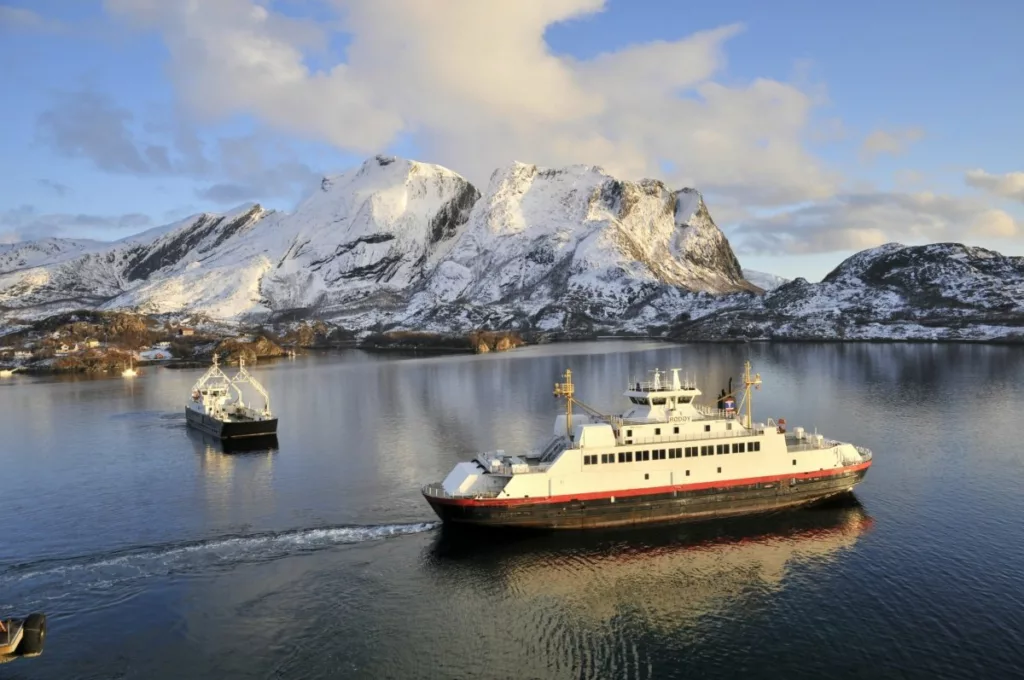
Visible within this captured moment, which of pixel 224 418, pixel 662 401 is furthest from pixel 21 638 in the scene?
pixel 224 418

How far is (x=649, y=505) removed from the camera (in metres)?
45.4

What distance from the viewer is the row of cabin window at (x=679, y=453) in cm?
4500

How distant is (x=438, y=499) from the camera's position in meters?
43.8

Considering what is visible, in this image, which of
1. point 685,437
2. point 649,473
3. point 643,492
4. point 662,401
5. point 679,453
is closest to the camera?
point 643,492

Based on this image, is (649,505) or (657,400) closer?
(649,505)

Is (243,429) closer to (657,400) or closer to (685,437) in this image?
(657,400)

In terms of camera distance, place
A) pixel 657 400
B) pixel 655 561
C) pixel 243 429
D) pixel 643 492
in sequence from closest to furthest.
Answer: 1. pixel 655 561
2. pixel 643 492
3. pixel 657 400
4. pixel 243 429

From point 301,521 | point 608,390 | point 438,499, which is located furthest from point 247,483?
point 608,390

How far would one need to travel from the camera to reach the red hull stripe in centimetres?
4331

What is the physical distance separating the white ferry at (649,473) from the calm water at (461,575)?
5.41 ft

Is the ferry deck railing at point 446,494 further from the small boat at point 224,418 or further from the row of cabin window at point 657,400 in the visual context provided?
the small boat at point 224,418

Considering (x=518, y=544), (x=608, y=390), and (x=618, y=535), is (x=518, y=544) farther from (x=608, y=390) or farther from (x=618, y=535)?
(x=608, y=390)

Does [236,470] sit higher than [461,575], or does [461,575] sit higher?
[236,470]

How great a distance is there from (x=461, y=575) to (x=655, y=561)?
11.5 m
